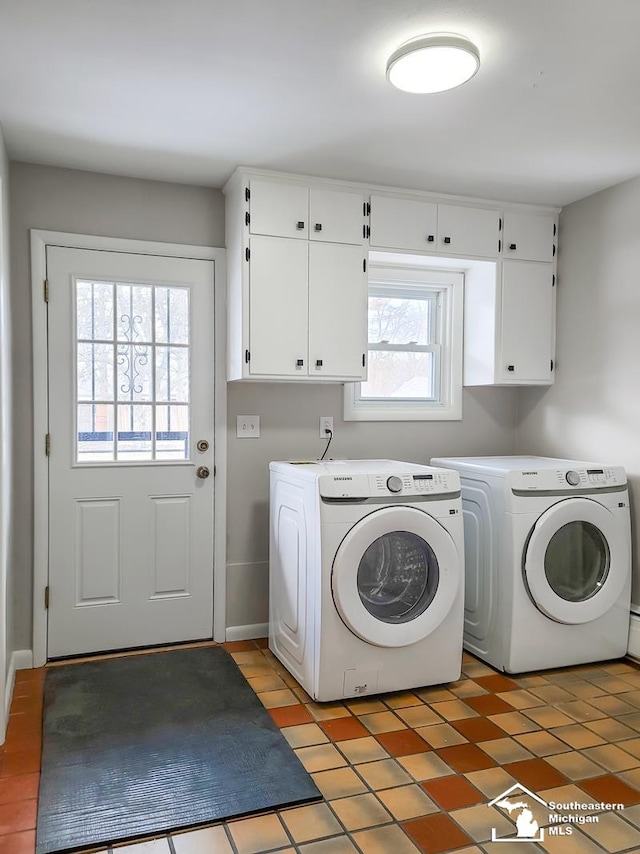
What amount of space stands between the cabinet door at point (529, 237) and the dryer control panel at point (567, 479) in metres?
1.26

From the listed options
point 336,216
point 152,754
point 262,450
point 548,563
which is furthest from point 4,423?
point 548,563

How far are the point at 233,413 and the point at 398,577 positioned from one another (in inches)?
48.1

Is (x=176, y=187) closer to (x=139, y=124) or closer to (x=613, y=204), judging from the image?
(x=139, y=124)

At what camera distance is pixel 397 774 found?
86.2 inches

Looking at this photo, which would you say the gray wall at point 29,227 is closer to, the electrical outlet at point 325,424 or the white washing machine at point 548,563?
the electrical outlet at point 325,424

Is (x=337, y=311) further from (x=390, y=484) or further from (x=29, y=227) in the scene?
(x=29, y=227)

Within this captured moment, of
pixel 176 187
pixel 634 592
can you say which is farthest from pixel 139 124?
pixel 634 592

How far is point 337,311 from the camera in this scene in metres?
3.27

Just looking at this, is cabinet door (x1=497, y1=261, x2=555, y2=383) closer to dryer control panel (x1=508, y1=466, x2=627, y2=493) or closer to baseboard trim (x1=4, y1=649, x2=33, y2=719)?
dryer control panel (x1=508, y1=466, x2=627, y2=493)

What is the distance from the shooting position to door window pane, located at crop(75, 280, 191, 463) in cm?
318

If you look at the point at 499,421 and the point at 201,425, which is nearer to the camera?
the point at 201,425

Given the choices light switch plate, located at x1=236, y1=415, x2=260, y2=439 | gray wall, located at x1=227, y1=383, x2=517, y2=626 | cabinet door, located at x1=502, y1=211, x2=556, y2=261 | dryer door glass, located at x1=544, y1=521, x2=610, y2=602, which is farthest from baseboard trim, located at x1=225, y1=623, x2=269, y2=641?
cabinet door, located at x1=502, y1=211, x2=556, y2=261

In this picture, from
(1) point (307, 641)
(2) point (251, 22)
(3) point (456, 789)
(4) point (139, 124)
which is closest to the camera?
(2) point (251, 22)

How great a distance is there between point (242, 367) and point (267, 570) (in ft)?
3.72
